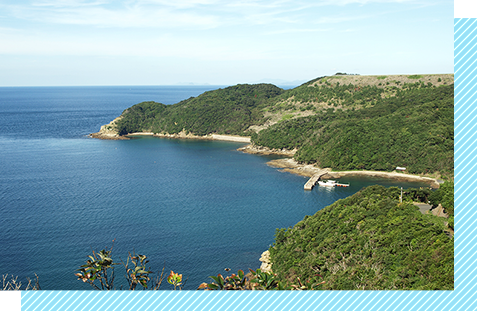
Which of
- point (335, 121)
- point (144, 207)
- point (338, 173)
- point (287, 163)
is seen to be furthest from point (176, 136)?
point (144, 207)

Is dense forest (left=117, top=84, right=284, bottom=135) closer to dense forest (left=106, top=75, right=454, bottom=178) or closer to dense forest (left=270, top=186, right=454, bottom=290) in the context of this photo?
dense forest (left=106, top=75, right=454, bottom=178)

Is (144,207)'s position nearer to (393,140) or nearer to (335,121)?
(393,140)

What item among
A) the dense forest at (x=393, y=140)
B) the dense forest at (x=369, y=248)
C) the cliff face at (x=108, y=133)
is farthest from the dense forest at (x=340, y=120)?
the dense forest at (x=369, y=248)

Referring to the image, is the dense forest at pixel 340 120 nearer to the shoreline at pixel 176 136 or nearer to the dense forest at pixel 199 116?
the dense forest at pixel 199 116

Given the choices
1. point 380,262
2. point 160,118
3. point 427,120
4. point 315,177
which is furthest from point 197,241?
point 160,118

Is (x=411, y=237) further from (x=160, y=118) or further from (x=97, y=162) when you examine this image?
(x=160, y=118)

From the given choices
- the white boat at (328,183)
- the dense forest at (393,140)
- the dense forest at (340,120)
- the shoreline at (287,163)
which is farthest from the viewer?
the dense forest at (340,120)
